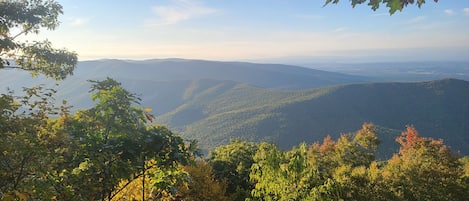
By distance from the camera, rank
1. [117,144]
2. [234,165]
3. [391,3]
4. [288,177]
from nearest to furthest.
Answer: [391,3]
[117,144]
[288,177]
[234,165]

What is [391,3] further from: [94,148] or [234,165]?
[234,165]

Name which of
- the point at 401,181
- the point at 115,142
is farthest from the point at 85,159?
the point at 401,181

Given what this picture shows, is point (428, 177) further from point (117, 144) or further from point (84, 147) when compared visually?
point (84, 147)

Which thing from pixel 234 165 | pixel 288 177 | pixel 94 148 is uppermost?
pixel 94 148

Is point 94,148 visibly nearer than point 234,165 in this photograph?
Yes

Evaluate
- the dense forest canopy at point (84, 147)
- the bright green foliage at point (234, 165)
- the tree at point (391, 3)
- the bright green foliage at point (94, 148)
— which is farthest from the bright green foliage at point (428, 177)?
the tree at point (391, 3)

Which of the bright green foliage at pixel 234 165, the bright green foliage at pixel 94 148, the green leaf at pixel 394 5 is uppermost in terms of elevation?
the green leaf at pixel 394 5

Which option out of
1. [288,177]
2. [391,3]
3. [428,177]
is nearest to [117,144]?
[391,3]

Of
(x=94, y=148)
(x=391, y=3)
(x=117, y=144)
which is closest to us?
(x=391, y=3)

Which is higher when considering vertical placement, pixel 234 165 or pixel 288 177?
pixel 288 177

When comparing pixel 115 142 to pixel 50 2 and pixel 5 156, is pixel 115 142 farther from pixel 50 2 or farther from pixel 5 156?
pixel 50 2

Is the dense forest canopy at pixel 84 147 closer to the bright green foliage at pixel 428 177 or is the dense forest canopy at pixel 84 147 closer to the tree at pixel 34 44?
the tree at pixel 34 44
